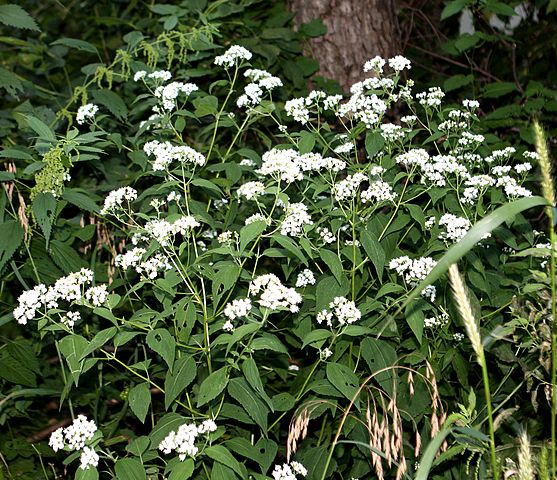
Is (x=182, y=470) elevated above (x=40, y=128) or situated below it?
below

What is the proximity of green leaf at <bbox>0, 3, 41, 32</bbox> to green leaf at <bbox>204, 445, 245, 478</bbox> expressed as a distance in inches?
77.9

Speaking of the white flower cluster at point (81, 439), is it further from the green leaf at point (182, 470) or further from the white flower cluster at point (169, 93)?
the white flower cluster at point (169, 93)

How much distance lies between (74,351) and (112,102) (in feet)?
5.21

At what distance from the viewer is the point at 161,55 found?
4355mm

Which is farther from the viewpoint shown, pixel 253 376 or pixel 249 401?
pixel 249 401

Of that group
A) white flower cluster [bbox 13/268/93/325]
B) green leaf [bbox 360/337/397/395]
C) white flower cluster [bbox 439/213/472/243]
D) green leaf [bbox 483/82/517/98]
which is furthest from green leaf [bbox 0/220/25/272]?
green leaf [bbox 483/82/517/98]


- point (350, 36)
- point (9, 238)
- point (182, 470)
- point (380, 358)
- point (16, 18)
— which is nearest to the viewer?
point (182, 470)

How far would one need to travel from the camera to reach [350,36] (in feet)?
15.1

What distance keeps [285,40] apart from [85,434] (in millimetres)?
2703

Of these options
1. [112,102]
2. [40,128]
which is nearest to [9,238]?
[40,128]

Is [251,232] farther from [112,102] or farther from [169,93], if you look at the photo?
[112,102]

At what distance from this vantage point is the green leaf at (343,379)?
8.64 ft

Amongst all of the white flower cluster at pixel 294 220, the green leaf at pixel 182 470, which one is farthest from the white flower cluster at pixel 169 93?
the green leaf at pixel 182 470

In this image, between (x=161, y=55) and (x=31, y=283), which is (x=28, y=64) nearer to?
(x=161, y=55)
